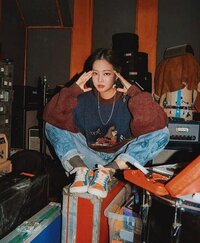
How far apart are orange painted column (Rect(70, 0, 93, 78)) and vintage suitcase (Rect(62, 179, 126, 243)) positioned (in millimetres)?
2641

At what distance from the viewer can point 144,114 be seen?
1808 millimetres

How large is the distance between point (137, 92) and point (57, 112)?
1.79 ft

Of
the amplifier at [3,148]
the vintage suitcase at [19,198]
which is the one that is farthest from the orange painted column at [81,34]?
the vintage suitcase at [19,198]

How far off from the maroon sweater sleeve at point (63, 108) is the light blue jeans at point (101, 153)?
0.06 meters

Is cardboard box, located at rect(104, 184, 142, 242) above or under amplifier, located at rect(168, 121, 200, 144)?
under

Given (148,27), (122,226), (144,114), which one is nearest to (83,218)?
(122,226)

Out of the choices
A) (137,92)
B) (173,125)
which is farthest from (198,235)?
(173,125)

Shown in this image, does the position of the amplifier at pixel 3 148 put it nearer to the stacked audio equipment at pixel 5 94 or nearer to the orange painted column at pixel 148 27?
the stacked audio equipment at pixel 5 94

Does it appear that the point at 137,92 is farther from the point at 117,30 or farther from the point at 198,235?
the point at 117,30

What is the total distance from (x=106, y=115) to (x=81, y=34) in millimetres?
2165

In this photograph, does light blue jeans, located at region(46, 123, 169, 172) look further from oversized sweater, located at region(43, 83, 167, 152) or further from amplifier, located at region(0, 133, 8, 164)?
amplifier, located at region(0, 133, 8, 164)

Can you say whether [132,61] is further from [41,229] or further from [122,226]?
A: [41,229]

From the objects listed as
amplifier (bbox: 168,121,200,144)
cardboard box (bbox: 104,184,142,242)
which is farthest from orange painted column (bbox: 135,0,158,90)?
cardboard box (bbox: 104,184,142,242)

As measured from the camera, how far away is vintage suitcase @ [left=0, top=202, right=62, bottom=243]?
4.23ft
